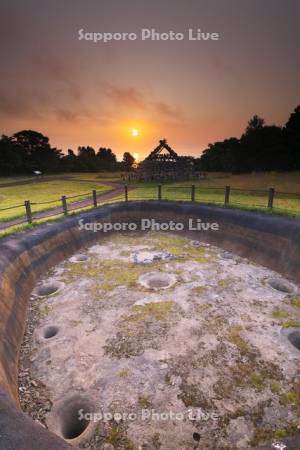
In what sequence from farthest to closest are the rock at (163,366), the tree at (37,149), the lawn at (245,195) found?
the tree at (37,149)
the lawn at (245,195)
the rock at (163,366)

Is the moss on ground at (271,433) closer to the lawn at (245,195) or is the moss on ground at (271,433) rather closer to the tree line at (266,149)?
the lawn at (245,195)

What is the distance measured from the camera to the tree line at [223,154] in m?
35.6

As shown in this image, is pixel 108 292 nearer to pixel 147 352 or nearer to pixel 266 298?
pixel 147 352

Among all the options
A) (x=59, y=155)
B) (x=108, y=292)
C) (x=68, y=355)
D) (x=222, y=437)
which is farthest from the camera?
(x=59, y=155)

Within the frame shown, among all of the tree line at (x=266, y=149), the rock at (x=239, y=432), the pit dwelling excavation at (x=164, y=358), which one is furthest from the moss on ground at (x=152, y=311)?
the tree line at (x=266, y=149)

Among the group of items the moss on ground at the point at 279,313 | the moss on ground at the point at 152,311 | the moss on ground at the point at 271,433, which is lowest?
the moss on ground at the point at 271,433

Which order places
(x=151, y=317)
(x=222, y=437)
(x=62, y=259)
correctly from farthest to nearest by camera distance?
(x=62, y=259) → (x=151, y=317) → (x=222, y=437)

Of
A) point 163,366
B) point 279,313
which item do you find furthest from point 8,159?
point 279,313

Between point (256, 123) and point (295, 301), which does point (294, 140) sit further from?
point (295, 301)

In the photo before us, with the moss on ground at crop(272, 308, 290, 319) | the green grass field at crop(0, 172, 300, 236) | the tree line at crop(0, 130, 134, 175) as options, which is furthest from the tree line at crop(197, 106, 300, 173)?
the moss on ground at crop(272, 308, 290, 319)

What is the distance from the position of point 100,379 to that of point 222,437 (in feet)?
7.71

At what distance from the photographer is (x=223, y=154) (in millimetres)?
47812

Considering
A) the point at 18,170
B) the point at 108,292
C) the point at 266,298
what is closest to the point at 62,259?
the point at 108,292

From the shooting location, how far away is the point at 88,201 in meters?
17.3
